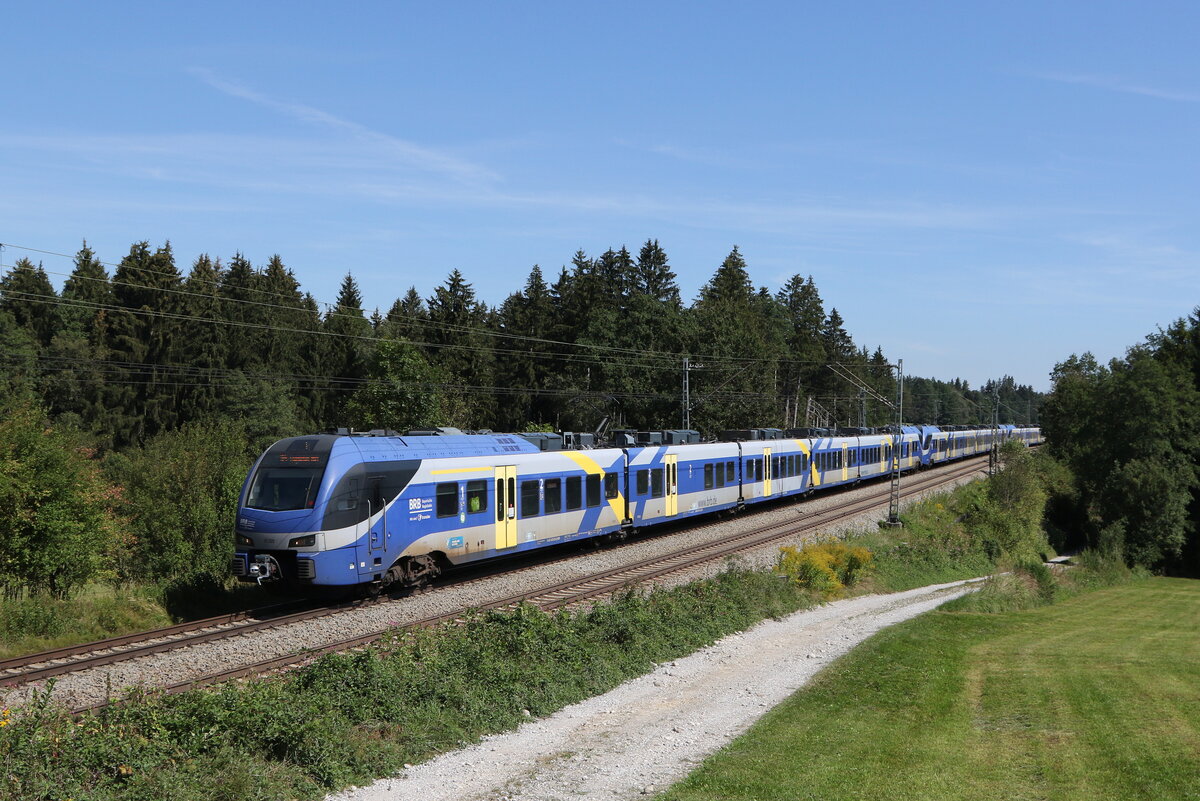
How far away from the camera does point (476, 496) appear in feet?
79.0

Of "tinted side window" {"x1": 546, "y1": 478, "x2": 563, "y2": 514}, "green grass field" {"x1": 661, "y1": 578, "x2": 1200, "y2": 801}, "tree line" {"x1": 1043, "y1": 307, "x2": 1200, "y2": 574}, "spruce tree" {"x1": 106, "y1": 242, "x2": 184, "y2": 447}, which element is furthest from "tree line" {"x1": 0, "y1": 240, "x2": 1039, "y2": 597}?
"green grass field" {"x1": 661, "y1": 578, "x2": 1200, "y2": 801}

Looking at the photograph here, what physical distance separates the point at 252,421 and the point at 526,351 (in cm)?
3023

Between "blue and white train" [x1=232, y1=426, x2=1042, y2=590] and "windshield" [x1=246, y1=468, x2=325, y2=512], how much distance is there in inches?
1.0

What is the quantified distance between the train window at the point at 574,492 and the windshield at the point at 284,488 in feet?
31.1

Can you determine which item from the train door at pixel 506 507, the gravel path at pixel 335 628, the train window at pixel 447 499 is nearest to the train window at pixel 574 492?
the gravel path at pixel 335 628

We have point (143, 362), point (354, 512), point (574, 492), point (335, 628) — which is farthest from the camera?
point (143, 362)

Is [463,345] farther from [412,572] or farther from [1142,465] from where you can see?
[412,572]

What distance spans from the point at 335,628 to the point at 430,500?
4.37m

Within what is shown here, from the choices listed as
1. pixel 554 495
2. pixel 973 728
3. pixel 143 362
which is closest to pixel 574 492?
pixel 554 495

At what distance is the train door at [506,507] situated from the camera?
81.9ft

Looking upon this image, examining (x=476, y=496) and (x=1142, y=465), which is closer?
(x=476, y=496)

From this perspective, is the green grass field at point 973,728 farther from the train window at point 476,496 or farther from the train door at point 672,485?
the train door at point 672,485

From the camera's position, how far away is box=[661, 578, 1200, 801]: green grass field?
1088 cm

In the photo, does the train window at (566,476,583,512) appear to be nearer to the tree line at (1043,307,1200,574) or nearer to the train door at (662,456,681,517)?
the train door at (662,456,681,517)
